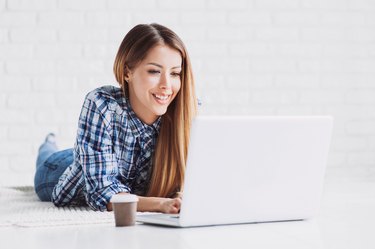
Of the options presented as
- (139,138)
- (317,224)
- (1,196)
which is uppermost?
(139,138)

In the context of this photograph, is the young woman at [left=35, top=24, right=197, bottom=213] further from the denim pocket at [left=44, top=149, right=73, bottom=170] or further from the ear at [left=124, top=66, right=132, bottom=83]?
the denim pocket at [left=44, top=149, right=73, bottom=170]

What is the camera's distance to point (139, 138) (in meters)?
2.26

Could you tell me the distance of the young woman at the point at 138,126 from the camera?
2.15m

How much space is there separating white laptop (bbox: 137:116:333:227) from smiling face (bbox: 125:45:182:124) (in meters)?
0.43

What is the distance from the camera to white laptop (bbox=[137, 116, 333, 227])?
5.53 feet

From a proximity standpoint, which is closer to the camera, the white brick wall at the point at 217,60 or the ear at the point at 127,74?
the ear at the point at 127,74

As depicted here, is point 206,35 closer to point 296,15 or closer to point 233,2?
point 233,2

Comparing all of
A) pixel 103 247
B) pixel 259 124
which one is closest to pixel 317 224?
pixel 259 124

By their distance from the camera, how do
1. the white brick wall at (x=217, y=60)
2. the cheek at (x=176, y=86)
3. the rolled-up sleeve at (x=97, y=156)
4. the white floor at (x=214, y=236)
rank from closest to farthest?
the white floor at (x=214, y=236)
the rolled-up sleeve at (x=97, y=156)
the cheek at (x=176, y=86)
the white brick wall at (x=217, y=60)

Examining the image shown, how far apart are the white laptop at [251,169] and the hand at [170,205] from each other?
0.06 metres

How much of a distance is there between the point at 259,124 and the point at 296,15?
217cm

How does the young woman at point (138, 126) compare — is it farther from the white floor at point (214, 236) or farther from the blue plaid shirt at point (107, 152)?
the white floor at point (214, 236)

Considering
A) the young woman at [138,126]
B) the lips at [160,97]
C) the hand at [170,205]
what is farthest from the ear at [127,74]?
the hand at [170,205]

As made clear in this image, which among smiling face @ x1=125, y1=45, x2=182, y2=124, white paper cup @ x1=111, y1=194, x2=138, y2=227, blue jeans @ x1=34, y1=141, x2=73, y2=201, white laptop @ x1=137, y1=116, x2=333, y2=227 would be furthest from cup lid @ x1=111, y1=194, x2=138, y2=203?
blue jeans @ x1=34, y1=141, x2=73, y2=201
